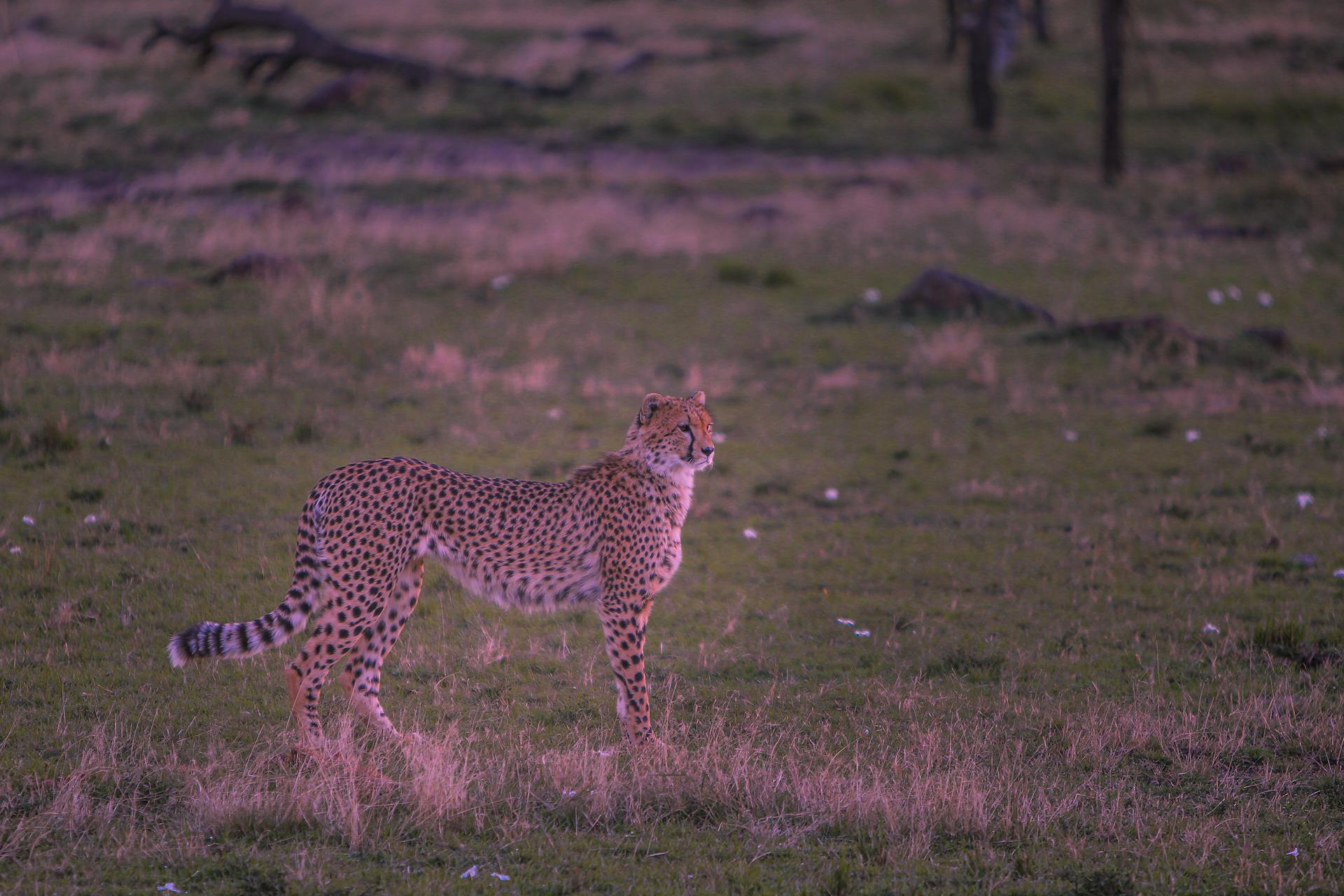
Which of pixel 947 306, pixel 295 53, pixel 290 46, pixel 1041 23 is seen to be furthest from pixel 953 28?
pixel 947 306

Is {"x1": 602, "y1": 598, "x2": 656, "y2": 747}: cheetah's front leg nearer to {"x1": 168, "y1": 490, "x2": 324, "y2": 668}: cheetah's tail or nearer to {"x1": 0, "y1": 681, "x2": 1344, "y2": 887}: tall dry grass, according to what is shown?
{"x1": 0, "y1": 681, "x2": 1344, "y2": 887}: tall dry grass

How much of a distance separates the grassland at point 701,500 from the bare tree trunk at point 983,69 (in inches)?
101

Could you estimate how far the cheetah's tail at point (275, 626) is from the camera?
21.1 feet

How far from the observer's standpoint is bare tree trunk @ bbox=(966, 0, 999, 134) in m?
33.0

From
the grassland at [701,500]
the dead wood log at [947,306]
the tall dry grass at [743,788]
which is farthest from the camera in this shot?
the dead wood log at [947,306]

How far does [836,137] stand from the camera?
1312 inches

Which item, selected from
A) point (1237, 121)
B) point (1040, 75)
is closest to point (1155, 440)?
point (1237, 121)

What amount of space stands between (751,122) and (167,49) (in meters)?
18.5

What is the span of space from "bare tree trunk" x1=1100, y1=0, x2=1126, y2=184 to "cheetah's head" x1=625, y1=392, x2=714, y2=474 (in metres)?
23.4

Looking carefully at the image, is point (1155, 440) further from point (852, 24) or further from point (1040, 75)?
point (852, 24)

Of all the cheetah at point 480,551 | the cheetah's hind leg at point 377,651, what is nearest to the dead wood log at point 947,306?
the cheetah at point 480,551

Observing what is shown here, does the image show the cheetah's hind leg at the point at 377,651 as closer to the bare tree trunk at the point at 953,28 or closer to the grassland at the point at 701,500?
the grassland at the point at 701,500

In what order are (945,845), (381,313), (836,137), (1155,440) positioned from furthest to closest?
(836,137) < (381,313) < (1155,440) < (945,845)

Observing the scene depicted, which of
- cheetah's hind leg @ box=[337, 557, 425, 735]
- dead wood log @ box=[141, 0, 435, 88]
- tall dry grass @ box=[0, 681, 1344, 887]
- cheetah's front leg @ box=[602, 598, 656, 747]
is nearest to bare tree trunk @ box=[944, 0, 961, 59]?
dead wood log @ box=[141, 0, 435, 88]
